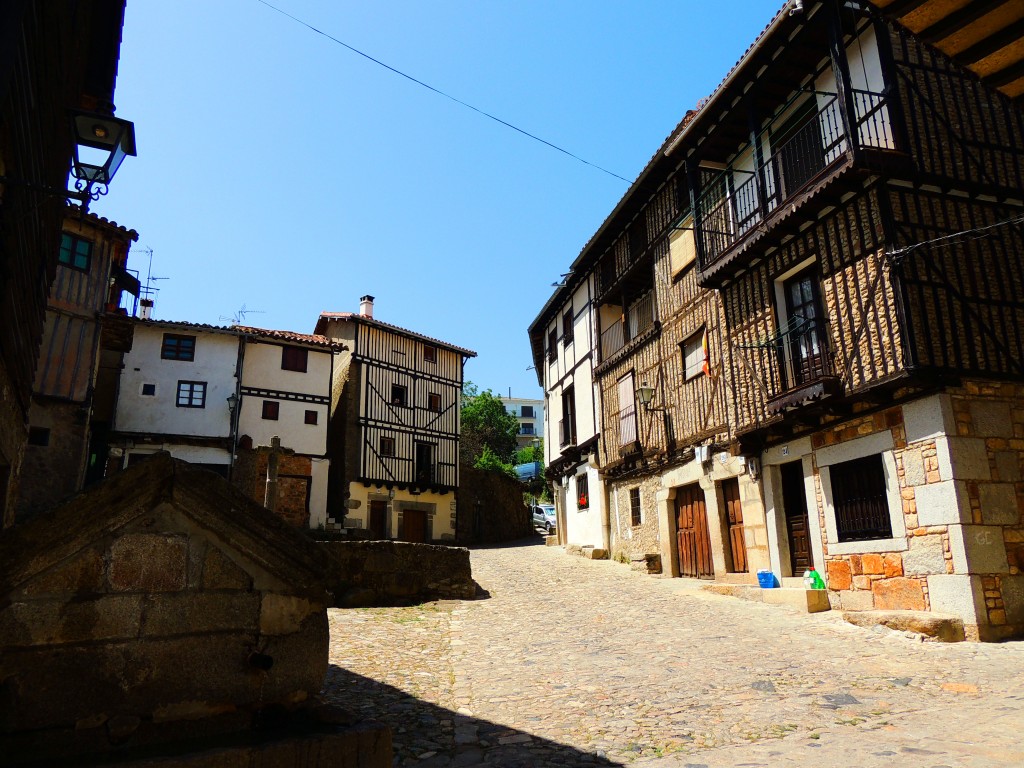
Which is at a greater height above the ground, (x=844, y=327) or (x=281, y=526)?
(x=844, y=327)

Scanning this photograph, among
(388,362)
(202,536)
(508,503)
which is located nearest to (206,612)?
(202,536)

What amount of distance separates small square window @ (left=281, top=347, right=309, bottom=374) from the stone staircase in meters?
16.6

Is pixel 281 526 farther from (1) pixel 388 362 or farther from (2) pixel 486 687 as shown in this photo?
(1) pixel 388 362

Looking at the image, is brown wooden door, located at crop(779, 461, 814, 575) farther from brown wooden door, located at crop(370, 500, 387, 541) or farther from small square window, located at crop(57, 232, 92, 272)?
brown wooden door, located at crop(370, 500, 387, 541)

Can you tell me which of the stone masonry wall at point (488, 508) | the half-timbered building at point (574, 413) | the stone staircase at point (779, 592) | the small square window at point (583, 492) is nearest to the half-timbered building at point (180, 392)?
the stone masonry wall at point (488, 508)

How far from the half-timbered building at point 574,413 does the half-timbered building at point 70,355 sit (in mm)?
12271

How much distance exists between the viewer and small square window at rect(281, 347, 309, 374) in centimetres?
2381

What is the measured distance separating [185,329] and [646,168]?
15683 millimetres

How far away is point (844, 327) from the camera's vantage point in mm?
10062

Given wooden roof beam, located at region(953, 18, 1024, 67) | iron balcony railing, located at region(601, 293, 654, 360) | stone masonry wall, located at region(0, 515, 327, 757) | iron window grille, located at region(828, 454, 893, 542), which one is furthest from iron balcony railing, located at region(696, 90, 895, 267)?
stone masonry wall, located at region(0, 515, 327, 757)

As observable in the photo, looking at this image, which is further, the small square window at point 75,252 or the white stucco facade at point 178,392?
the white stucco facade at point 178,392

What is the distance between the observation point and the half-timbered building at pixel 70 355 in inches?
574

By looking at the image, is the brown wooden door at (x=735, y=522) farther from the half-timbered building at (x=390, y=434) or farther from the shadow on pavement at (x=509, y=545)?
the half-timbered building at (x=390, y=434)

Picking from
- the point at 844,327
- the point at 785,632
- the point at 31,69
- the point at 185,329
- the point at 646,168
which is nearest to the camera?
the point at 31,69
